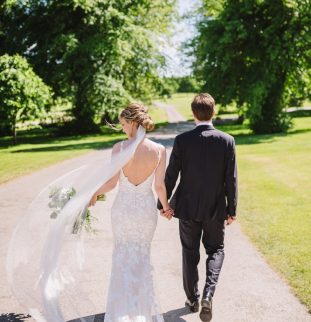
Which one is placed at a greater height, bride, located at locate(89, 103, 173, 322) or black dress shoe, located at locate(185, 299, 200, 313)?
bride, located at locate(89, 103, 173, 322)

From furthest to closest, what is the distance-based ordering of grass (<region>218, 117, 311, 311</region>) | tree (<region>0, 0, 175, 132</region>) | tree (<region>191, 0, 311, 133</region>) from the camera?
tree (<region>0, 0, 175, 132</region>) → tree (<region>191, 0, 311, 133</region>) → grass (<region>218, 117, 311, 311</region>)

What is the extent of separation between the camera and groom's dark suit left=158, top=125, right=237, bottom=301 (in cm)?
472

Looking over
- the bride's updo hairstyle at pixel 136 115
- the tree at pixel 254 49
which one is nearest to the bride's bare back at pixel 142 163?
the bride's updo hairstyle at pixel 136 115

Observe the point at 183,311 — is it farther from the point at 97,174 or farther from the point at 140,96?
the point at 140,96

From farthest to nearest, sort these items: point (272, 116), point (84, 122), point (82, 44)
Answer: point (84, 122) < point (272, 116) < point (82, 44)

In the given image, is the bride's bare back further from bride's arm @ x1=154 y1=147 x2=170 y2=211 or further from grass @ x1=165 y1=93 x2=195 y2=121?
grass @ x1=165 y1=93 x2=195 y2=121

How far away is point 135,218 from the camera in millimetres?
4570

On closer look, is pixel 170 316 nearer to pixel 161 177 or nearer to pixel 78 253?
pixel 78 253

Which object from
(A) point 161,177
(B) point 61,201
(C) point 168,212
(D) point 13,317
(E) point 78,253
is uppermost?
(A) point 161,177

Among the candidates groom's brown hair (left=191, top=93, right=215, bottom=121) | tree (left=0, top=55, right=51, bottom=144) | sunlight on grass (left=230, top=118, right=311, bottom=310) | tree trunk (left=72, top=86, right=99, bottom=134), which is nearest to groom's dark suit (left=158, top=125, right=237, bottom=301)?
groom's brown hair (left=191, top=93, right=215, bottom=121)

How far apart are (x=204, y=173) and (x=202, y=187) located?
148mm

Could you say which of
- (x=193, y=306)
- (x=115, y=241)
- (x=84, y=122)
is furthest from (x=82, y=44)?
(x=193, y=306)

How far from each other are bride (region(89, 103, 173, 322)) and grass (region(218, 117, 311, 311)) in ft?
5.89

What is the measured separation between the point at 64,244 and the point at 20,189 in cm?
817
